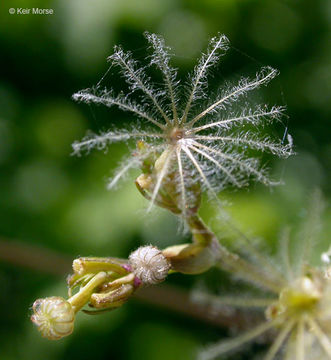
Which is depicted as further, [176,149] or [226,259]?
[226,259]

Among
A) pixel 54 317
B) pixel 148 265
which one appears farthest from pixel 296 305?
pixel 54 317

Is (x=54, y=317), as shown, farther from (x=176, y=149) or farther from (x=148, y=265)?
(x=176, y=149)

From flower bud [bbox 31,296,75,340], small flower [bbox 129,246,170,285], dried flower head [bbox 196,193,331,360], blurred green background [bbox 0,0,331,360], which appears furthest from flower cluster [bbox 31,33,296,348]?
blurred green background [bbox 0,0,331,360]

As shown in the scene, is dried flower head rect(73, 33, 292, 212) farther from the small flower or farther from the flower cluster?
the small flower

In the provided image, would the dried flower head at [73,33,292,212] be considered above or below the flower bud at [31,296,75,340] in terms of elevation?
above

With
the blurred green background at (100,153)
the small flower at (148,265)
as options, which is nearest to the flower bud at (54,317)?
the small flower at (148,265)
